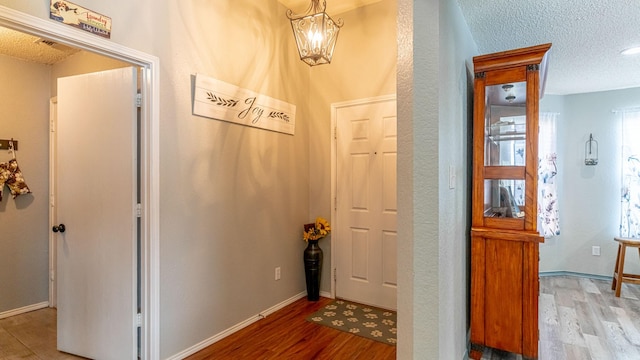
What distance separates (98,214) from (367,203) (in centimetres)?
234

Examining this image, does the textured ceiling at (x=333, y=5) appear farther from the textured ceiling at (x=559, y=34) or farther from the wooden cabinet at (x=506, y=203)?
the wooden cabinet at (x=506, y=203)

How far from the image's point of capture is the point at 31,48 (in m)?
3.05

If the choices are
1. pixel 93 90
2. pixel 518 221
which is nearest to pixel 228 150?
pixel 93 90

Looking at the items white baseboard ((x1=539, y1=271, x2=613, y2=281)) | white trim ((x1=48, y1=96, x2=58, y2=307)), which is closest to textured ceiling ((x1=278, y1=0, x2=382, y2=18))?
white trim ((x1=48, y1=96, x2=58, y2=307))

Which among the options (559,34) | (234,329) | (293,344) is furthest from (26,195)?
(559,34)

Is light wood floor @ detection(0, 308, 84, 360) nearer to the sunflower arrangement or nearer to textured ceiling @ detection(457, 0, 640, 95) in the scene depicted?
the sunflower arrangement

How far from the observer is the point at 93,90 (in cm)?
230

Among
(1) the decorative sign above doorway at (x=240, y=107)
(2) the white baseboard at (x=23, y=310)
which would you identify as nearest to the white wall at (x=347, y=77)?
(1) the decorative sign above doorway at (x=240, y=107)

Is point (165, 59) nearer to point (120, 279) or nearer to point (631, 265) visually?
point (120, 279)

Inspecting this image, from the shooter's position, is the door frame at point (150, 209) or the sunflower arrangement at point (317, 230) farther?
the sunflower arrangement at point (317, 230)

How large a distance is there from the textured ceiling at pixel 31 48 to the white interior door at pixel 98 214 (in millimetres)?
926

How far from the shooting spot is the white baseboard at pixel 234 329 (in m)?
2.33

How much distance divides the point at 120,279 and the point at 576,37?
3.87 m

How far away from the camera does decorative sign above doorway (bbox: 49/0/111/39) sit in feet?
5.52
